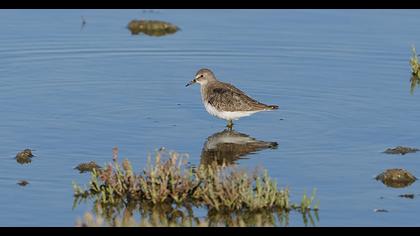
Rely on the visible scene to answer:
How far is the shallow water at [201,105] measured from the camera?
1653 centimetres

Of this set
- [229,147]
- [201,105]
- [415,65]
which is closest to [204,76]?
[201,105]

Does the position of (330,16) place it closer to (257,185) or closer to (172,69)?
(172,69)

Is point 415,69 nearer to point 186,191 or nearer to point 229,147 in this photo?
point 229,147

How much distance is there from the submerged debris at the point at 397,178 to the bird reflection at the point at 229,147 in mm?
2765

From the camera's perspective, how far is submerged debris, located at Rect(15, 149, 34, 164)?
58.5 feet

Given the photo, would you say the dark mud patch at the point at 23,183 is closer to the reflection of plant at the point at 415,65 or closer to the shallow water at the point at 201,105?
the shallow water at the point at 201,105

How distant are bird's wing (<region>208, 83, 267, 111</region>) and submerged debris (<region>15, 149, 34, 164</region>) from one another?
4485 mm

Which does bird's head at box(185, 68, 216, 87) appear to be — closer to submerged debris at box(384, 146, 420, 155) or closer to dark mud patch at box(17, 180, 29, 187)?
submerged debris at box(384, 146, 420, 155)

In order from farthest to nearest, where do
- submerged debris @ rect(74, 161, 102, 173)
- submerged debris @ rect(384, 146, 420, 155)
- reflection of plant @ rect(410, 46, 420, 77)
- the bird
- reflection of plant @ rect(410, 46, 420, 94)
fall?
1. reflection of plant @ rect(410, 46, 420, 77)
2. reflection of plant @ rect(410, 46, 420, 94)
3. the bird
4. submerged debris @ rect(384, 146, 420, 155)
5. submerged debris @ rect(74, 161, 102, 173)

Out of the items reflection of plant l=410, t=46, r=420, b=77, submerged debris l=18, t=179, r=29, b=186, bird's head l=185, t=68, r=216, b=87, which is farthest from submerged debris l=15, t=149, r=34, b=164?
reflection of plant l=410, t=46, r=420, b=77

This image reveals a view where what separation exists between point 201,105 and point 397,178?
6974mm

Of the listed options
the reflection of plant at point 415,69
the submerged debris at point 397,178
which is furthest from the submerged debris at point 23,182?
the reflection of plant at point 415,69

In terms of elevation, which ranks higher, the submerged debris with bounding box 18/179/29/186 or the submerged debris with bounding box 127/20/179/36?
the submerged debris with bounding box 127/20/179/36
